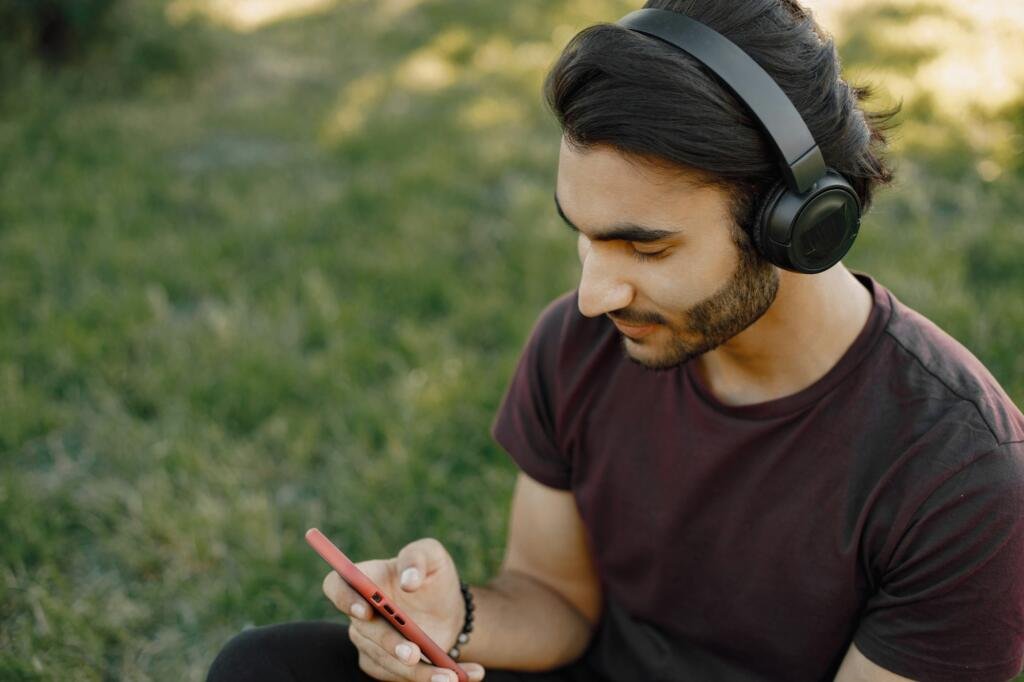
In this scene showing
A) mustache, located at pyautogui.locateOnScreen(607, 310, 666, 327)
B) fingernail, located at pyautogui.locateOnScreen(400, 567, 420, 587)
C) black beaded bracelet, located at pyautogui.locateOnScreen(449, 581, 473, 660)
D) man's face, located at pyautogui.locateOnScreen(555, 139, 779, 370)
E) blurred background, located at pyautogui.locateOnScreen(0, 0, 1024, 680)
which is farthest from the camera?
blurred background, located at pyautogui.locateOnScreen(0, 0, 1024, 680)

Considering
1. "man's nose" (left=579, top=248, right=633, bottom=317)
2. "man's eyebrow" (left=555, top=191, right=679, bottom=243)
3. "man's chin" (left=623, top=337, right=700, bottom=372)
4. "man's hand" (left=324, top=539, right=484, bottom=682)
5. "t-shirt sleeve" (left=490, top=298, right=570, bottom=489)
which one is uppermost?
"man's eyebrow" (left=555, top=191, right=679, bottom=243)

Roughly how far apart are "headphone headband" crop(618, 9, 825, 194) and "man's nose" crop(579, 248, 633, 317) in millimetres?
348

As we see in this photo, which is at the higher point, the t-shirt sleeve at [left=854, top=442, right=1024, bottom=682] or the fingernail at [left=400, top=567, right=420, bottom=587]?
the t-shirt sleeve at [left=854, top=442, right=1024, bottom=682]

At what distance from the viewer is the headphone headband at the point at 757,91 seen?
5.09 feet

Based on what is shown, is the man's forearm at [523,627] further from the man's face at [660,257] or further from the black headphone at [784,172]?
the black headphone at [784,172]

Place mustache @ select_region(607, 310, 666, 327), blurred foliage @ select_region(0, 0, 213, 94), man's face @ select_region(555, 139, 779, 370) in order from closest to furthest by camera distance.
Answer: man's face @ select_region(555, 139, 779, 370) < mustache @ select_region(607, 310, 666, 327) < blurred foliage @ select_region(0, 0, 213, 94)

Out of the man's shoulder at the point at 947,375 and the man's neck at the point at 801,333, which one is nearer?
the man's shoulder at the point at 947,375

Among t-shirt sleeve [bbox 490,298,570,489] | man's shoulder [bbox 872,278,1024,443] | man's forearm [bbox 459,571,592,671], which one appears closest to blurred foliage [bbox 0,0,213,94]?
t-shirt sleeve [bbox 490,298,570,489]

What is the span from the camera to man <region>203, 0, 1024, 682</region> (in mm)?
1589

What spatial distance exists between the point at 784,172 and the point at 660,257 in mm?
258

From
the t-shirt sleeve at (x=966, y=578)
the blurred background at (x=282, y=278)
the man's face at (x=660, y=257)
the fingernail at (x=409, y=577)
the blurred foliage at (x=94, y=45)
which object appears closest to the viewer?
the t-shirt sleeve at (x=966, y=578)

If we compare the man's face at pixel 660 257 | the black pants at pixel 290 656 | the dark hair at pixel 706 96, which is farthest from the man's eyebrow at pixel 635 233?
the black pants at pixel 290 656

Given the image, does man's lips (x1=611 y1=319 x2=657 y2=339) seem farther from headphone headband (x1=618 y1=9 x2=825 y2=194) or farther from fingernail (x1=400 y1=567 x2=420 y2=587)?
fingernail (x1=400 y1=567 x2=420 y2=587)

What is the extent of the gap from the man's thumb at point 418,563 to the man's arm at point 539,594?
7.4 inches
